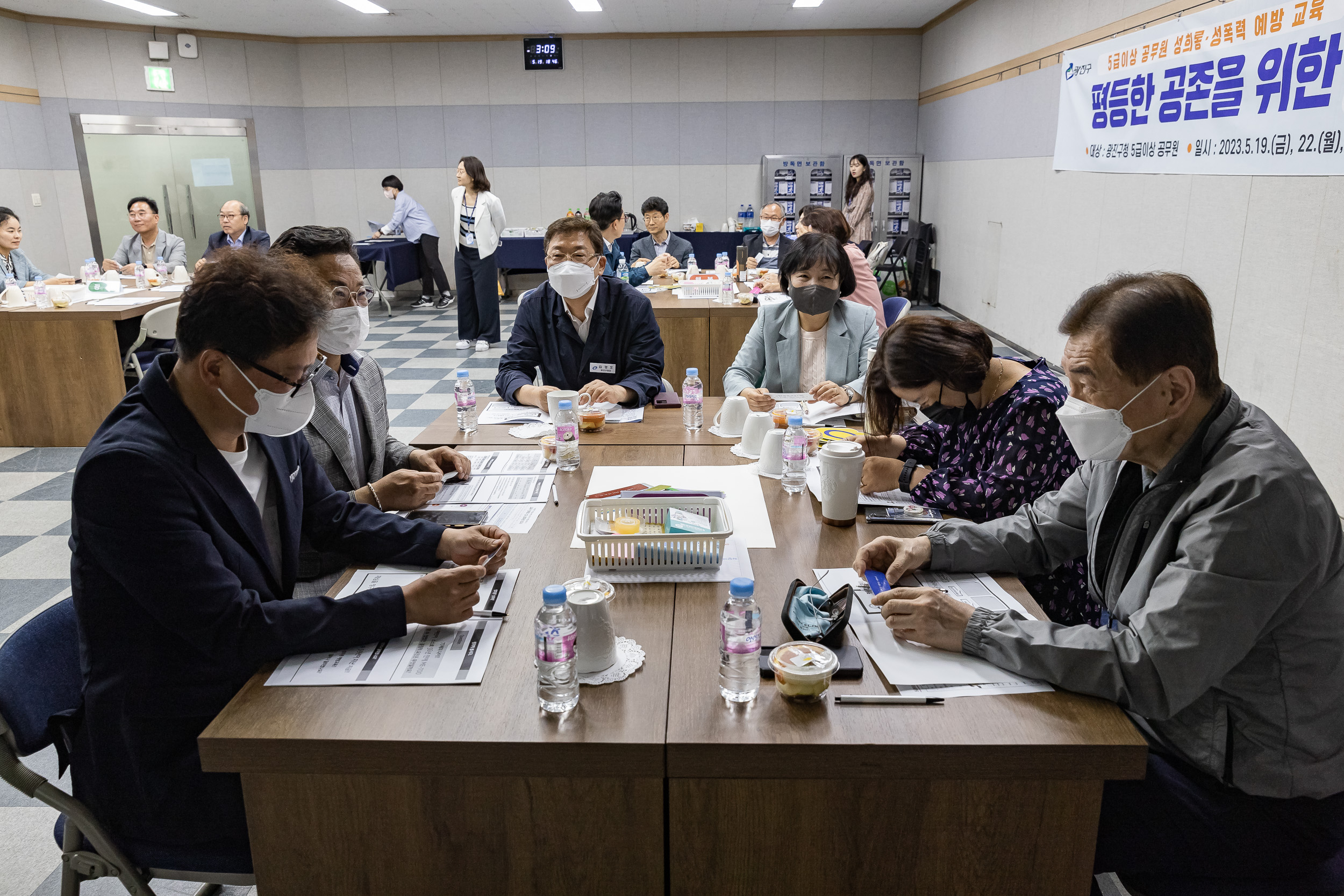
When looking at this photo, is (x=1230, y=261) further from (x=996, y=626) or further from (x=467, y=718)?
(x=467, y=718)

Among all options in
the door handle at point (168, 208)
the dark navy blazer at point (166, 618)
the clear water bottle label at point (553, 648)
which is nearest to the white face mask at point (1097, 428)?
the clear water bottle label at point (553, 648)

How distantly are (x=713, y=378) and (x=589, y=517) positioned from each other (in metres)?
3.91

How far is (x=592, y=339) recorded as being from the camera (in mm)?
3607

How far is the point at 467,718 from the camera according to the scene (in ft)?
4.42

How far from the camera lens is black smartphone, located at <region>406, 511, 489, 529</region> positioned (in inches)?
84.3

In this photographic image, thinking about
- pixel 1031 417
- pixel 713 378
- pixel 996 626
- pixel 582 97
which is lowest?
pixel 713 378

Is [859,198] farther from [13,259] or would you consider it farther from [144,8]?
[13,259]

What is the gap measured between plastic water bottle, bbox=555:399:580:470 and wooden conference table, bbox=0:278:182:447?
4.18m

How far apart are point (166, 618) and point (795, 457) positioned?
144cm

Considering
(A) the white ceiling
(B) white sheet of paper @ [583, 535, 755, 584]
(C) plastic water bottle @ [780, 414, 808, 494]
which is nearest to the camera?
(B) white sheet of paper @ [583, 535, 755, 584]

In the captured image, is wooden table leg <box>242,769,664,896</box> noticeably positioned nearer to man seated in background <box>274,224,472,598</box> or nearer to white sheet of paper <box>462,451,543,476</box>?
man seated in background <box>274,224,472,598</box>

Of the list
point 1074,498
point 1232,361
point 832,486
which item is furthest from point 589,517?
point 1232,361

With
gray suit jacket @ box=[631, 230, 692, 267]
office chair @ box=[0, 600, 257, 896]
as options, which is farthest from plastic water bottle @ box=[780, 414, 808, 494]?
gray suit jacket @ box=[631, 230, 692, 267]

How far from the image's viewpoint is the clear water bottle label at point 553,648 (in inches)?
52.7
